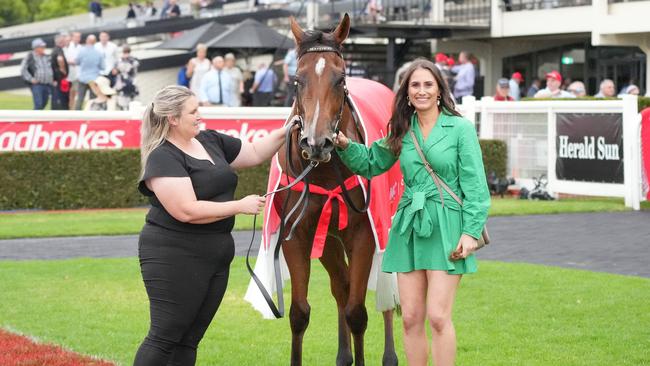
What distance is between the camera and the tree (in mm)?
60062

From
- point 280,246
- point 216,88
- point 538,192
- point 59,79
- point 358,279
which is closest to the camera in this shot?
point 358,279

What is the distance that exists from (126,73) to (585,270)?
14.4 meters

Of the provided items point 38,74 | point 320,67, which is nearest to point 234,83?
point 38,74

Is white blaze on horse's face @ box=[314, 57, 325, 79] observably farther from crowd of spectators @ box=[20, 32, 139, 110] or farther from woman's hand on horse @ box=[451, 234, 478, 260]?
crowd of spectators @ box=[20, 32, 139, 110]

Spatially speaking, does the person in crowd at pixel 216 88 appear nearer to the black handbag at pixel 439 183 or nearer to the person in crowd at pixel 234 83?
the person in crowd at pixel 234 83

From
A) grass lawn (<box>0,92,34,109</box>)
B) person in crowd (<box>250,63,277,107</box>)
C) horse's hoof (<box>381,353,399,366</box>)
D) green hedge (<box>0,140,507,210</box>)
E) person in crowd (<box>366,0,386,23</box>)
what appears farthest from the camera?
grass lawn (<box>0,92,34,109</box>)

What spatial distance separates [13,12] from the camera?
200 feet

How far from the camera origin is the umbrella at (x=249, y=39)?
85.9 ft

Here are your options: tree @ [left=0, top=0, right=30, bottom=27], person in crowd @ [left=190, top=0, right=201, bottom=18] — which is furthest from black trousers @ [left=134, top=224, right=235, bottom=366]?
tree @ [left=0, top=0, right=30, bottom=27]

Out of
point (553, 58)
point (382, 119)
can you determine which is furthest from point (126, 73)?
point (382, 119)

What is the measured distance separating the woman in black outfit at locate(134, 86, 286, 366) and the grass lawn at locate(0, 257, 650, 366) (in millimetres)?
1732

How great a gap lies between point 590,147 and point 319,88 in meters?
11.2

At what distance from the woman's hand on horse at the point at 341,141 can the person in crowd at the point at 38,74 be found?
58.1 feet

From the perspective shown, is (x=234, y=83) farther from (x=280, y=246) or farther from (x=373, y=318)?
(x=280, y=246)
